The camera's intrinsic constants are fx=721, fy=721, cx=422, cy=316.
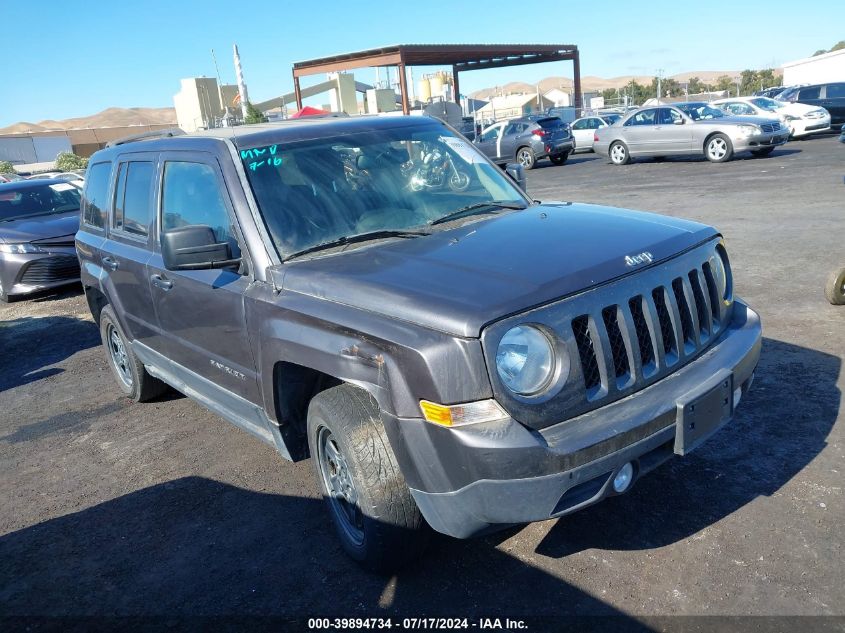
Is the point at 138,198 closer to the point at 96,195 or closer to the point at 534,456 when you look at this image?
the point at 96,195

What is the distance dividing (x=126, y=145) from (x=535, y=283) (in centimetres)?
365

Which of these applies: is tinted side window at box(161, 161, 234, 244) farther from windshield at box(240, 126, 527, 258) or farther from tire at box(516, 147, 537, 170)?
tire at box(516, 147, 537, 170)

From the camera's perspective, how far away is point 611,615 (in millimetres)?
2840

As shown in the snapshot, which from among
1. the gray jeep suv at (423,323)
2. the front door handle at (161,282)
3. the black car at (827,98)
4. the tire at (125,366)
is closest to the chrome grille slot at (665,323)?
the gray jeep suv at (423,323)

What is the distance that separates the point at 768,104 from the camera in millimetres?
22484

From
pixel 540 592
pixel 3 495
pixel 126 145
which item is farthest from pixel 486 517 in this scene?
pixel 126 145

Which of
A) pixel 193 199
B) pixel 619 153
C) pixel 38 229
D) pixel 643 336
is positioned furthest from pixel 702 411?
pixel 619 153

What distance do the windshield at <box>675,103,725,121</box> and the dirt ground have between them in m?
15.0

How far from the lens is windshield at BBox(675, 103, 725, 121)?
19578 millimetres

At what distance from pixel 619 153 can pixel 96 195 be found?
18.8 m

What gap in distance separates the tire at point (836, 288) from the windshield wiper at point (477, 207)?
3.35 m

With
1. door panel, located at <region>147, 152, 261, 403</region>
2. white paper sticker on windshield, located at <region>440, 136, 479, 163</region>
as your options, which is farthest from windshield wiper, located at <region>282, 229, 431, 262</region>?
white paper sticker on windshield, located at <region>440, 136, 479, 163</region>

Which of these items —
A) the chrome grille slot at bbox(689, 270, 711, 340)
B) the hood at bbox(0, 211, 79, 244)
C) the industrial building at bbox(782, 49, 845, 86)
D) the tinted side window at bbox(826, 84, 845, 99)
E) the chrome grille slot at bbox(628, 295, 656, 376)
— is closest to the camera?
the chrome grille slot at bbox(628, 295, 656, 376)

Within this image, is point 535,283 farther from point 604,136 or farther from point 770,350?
point 604,136
